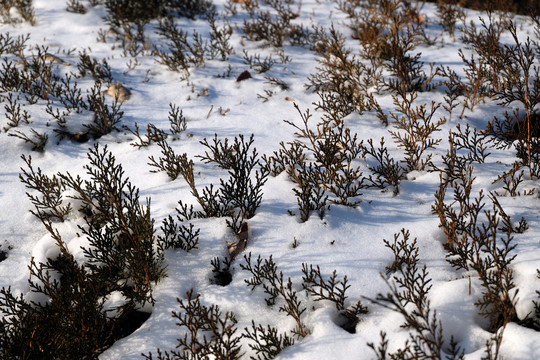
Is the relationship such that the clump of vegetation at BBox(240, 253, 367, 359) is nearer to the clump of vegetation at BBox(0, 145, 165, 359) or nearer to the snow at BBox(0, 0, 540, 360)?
the snow at BBox(0, 0, 540, 360)

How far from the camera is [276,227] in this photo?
9.46ft

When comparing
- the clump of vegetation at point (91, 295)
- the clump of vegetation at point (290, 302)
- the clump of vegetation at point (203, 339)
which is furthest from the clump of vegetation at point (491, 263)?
the clump of vegetation at point (91, 295)

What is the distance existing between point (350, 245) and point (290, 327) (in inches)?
30.8

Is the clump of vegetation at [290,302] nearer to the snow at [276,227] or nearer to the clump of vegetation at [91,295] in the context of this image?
the snow at [276,227]

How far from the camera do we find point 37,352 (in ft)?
6.86

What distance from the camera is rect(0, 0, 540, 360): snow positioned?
2.11 meters

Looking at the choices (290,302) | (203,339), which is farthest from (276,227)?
(203,339)

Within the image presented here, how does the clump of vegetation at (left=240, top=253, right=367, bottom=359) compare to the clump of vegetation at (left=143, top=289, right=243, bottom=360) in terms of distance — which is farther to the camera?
the clump of vegetation at (left=240, top=253, right=367, bottom=359)

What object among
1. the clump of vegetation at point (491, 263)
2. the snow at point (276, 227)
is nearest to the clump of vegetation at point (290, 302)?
the snow at point (276, 227)

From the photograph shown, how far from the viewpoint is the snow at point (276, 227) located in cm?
211

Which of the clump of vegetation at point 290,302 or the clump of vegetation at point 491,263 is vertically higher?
the clump of vegetation at point 491,263

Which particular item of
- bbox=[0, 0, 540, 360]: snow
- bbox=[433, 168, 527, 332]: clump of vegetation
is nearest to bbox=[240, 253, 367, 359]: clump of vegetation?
bbox=[0, 0, 540, 360]: snow

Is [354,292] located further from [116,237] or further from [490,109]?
[490,109]

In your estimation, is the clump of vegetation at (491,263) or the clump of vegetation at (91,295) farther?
the clump of vegetation at (91,295)
